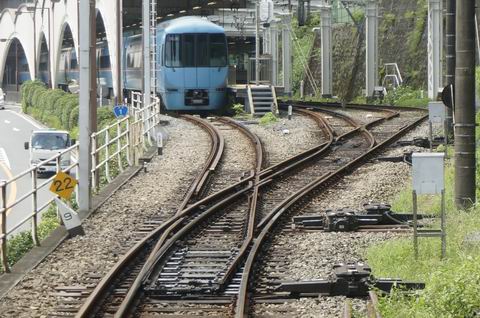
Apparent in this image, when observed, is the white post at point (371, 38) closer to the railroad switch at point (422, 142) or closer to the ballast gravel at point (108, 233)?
the railroad switch at point (422, 142)

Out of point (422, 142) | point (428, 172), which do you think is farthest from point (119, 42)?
point (428, 172)

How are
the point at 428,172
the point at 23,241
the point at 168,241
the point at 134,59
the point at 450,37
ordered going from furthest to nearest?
the point at 134,59 → the point at 450,37 → the point at 23,241 → the point at 168,241 → the point at 428,172

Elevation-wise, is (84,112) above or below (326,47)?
below

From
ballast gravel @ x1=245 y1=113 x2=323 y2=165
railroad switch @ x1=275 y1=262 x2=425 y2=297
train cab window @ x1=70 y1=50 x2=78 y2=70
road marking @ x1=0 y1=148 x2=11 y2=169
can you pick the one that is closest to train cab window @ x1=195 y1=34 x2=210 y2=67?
ballast gravel @ x1=245 y1=113 x2=323 y2=165

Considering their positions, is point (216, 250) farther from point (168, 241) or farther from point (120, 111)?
point (120, 111)

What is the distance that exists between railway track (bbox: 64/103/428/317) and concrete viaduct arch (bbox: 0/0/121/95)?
1966 cm

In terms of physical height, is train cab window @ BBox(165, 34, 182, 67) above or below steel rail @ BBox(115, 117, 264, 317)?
above

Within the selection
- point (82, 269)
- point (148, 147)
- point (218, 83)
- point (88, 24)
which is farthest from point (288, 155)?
point (218, 83)

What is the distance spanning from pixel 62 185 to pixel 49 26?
5372cm

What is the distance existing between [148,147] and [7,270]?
15.7 m

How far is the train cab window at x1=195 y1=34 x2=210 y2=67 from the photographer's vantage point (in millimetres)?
43062

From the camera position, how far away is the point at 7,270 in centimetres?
1279

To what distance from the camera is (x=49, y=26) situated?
67875 millimetres

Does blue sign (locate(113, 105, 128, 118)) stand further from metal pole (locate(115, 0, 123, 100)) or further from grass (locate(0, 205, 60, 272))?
grass (locate(0, 205, 60, 272))
